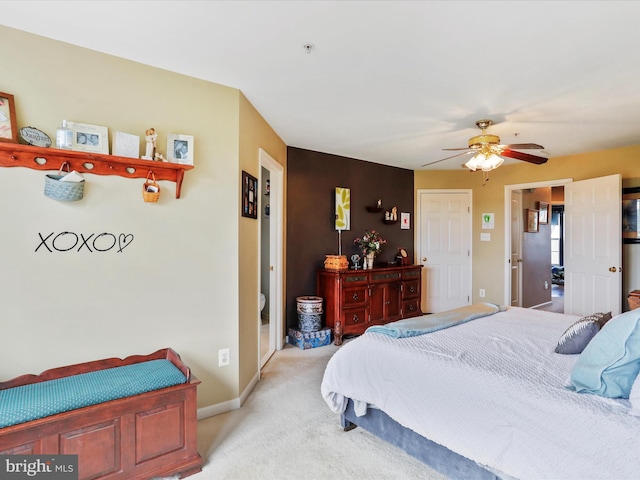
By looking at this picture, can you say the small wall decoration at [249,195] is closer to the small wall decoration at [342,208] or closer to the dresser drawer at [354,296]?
the dresser drawer at [354,296]

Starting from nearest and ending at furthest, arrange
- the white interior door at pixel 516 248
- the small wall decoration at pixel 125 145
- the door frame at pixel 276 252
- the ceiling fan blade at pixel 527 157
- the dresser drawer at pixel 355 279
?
the small wall decoration at pixel 125 145 < the ceiling fan blade at pixel 527 157 < the door frame at pixel 276 252 < the dresser drawer at pixel 355 279 < the white interior door at pixel 516 248

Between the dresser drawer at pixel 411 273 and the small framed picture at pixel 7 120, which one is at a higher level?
the small framed picture at pixel 7 120

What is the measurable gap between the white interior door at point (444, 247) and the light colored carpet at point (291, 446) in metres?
3.26

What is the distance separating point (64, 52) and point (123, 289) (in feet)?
4.54

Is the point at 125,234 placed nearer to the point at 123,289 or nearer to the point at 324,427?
the point at 123,289

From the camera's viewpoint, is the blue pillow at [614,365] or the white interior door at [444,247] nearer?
the blue pillow at [614,365]

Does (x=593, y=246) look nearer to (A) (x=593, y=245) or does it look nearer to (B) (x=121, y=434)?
(A) (x=593, y=245)

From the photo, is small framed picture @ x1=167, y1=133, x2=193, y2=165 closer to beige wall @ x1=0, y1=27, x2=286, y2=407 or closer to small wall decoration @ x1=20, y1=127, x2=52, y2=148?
beige wall @ x1=0, y1=27, x2=286, y2=407

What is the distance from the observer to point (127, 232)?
2.14 meters

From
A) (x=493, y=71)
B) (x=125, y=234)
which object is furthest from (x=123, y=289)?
(x=493, y=71)

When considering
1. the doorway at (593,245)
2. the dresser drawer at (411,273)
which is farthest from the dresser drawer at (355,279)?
the doorway at (593,245)

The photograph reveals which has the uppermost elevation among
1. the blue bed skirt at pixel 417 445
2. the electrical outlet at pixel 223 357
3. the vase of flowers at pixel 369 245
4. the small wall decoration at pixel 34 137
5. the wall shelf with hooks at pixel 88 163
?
the small wall decoration at pixel 34 137

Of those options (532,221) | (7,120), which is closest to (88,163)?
(7,120)

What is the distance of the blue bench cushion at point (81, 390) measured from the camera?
59.3 inches
